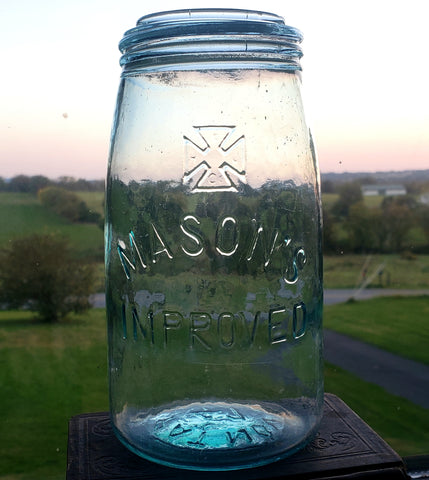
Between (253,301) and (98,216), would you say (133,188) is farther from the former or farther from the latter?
(98,216)

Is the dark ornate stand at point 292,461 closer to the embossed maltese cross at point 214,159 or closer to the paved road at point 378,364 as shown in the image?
the embossed maltese cross at point 214,159

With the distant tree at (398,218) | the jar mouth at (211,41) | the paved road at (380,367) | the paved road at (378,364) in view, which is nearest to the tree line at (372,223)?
the distant tree at (398,218)

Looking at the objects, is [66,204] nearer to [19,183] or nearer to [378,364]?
[19,183]

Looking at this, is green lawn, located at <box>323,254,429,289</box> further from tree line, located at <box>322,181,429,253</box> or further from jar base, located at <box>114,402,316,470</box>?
jar base, located at <box>114,402,316,470</box>

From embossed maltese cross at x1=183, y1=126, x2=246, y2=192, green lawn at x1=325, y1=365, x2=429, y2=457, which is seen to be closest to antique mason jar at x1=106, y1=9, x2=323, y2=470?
embossed maltese cross at x1=183, y1=126, x2=246, y2=192

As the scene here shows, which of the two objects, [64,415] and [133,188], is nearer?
[133,188]

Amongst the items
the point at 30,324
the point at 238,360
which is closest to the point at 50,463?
the point at 30,324

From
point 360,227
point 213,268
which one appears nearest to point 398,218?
point 360,227
